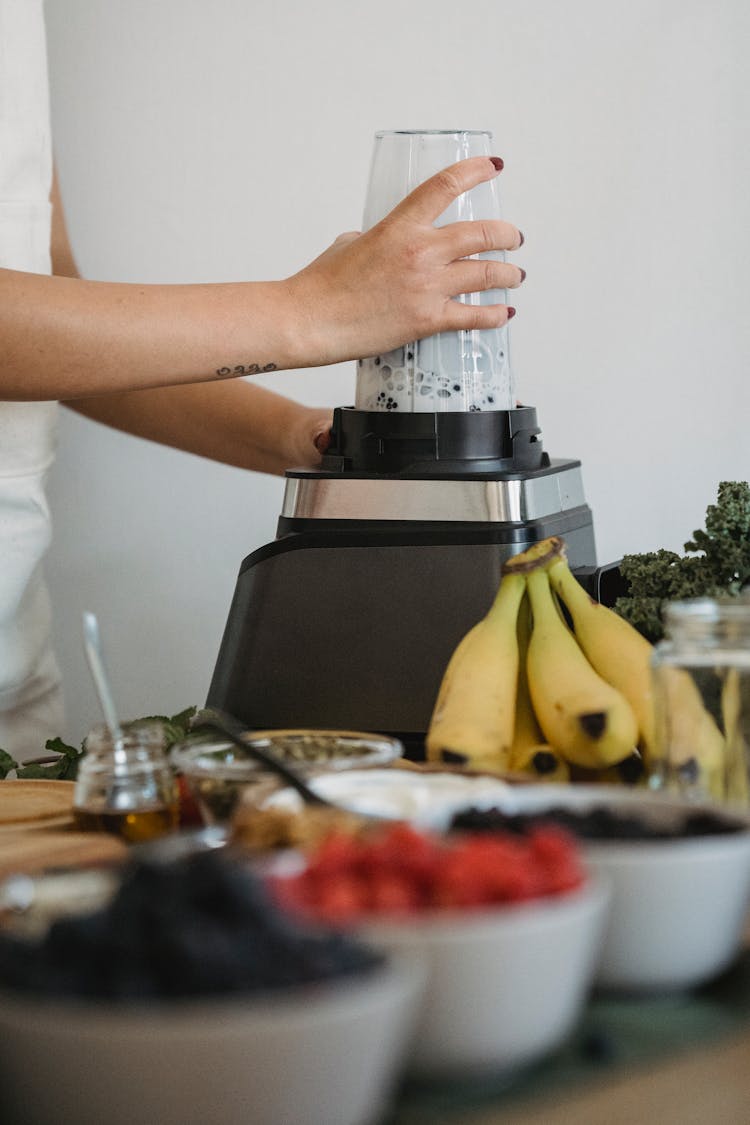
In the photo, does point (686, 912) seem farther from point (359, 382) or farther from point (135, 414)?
point (135, 414)

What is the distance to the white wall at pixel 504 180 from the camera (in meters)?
1.71

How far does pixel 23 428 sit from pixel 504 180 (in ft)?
2.37

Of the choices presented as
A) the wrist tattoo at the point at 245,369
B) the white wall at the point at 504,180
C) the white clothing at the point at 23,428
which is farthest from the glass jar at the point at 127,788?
the white wall at the point at 504,180

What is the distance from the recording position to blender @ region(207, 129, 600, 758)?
992mm

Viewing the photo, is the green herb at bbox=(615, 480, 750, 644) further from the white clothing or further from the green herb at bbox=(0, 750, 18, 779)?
the white clothing

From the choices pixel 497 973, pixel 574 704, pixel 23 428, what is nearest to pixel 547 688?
pixel 574 704

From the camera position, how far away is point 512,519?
1008 mm

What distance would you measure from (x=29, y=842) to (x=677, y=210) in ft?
4.14

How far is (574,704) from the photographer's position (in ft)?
2.51

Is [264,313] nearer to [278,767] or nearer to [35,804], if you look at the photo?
[35,804]

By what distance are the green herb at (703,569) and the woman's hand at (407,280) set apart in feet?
0.80

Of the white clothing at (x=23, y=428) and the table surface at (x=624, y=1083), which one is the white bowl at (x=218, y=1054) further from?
the white clothing at (x=23, y=428)

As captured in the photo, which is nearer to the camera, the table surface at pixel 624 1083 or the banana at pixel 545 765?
the table surface at pixel 624 1083

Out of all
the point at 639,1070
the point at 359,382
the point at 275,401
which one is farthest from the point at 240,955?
the point at 275,401
